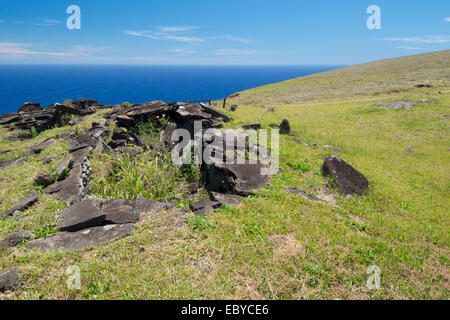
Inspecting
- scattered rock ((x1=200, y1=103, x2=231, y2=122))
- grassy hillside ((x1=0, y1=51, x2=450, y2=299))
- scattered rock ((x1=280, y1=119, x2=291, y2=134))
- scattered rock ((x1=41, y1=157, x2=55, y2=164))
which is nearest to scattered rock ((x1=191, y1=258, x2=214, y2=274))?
grassy hillside ((x1=0, y1=51, x2=450, y2=299))

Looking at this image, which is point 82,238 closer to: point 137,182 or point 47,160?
point 137,182

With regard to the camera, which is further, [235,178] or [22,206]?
[235,178]

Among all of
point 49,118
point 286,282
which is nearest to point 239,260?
point 286,282

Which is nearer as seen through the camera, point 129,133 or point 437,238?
point 437,238

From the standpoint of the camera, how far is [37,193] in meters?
7.20

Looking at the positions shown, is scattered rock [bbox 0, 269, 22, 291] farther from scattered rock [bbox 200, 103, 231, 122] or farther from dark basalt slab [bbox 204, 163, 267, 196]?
scattered rock [bbox 200, 103, 231, 122]

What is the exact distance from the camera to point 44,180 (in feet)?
25.1

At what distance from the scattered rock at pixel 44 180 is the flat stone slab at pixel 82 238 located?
3373 mm

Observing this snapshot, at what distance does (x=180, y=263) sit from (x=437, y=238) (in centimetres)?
659

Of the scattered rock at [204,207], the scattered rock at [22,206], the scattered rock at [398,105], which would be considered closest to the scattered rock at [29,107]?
the scattered rock at [22,206]

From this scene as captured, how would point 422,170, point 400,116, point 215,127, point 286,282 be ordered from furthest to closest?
point 400,116 → point 215,127 → point 422,170 → point 286,282

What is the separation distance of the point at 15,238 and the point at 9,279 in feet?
5.04

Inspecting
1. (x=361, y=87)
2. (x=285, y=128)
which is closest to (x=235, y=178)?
(x=285, y=128)
